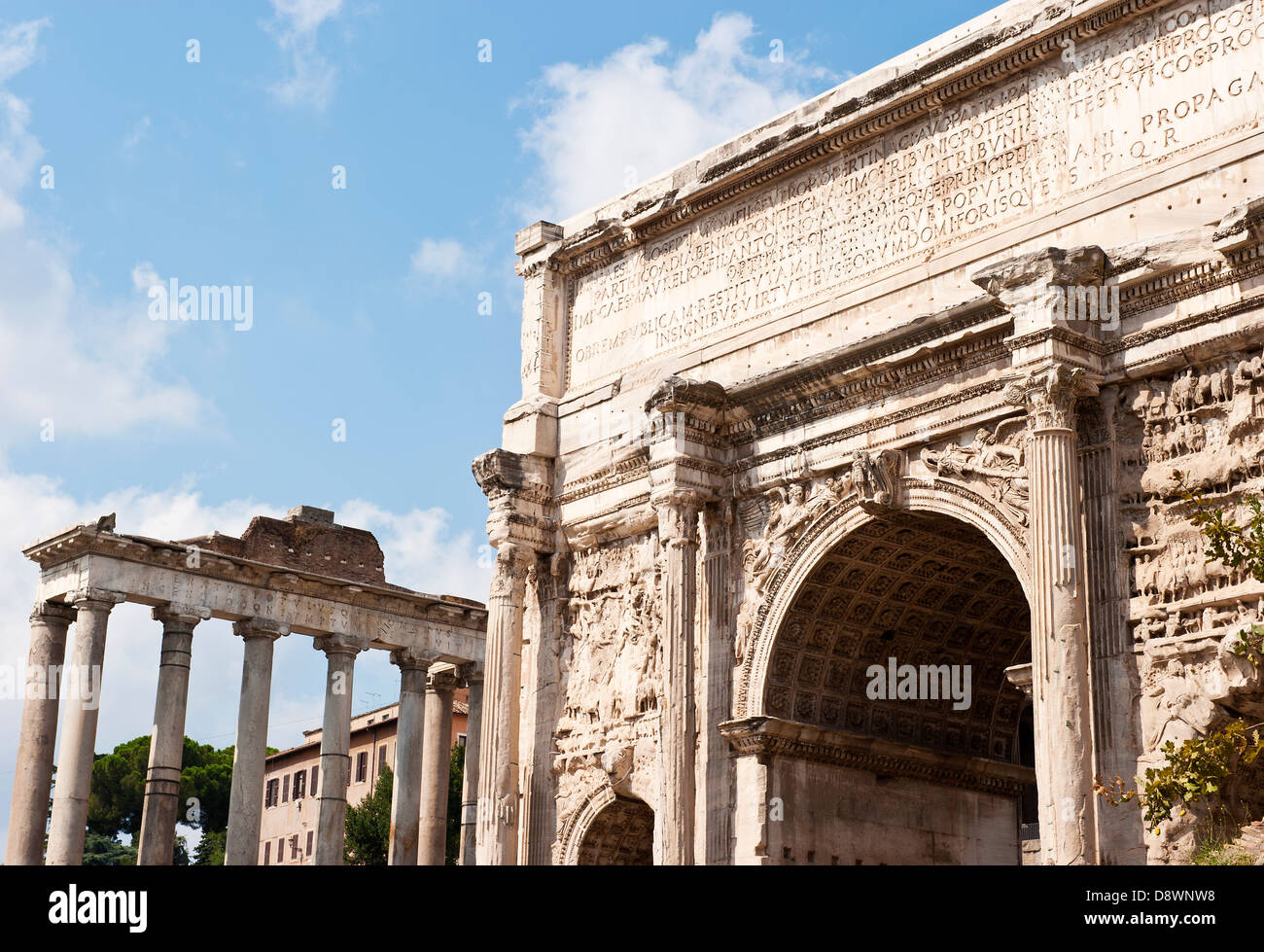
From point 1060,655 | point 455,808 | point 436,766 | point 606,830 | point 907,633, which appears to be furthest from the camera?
point 455,808

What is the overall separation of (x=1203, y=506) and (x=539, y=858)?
329 inches

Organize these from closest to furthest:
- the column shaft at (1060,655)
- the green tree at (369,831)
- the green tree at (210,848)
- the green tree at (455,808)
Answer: the column shaft at (1060,655) < the green tree at (369,831) < the green tree at (455,808) < the green tree at (210,848)

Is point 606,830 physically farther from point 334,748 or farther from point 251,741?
point 334,748

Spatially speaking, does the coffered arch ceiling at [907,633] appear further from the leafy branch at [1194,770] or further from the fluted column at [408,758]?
the fluted column at [408,758]

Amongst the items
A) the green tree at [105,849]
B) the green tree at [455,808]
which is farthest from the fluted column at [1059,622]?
the green tree at [105,849]

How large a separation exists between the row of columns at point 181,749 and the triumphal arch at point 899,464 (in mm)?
10959

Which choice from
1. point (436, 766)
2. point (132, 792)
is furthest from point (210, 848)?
point (436, 766)

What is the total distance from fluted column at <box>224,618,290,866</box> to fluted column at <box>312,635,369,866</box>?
1.10 metres

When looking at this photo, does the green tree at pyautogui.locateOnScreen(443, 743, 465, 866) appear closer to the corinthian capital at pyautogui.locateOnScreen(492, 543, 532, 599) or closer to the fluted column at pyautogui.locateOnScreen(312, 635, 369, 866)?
the fluted column at pyautogui.locateOnScreen(312, 635, 369, 866)

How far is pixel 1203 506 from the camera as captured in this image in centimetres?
1396

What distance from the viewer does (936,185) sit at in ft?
56.3

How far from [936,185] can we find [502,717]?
287 inches

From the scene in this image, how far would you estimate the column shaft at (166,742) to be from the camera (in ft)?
93.1
